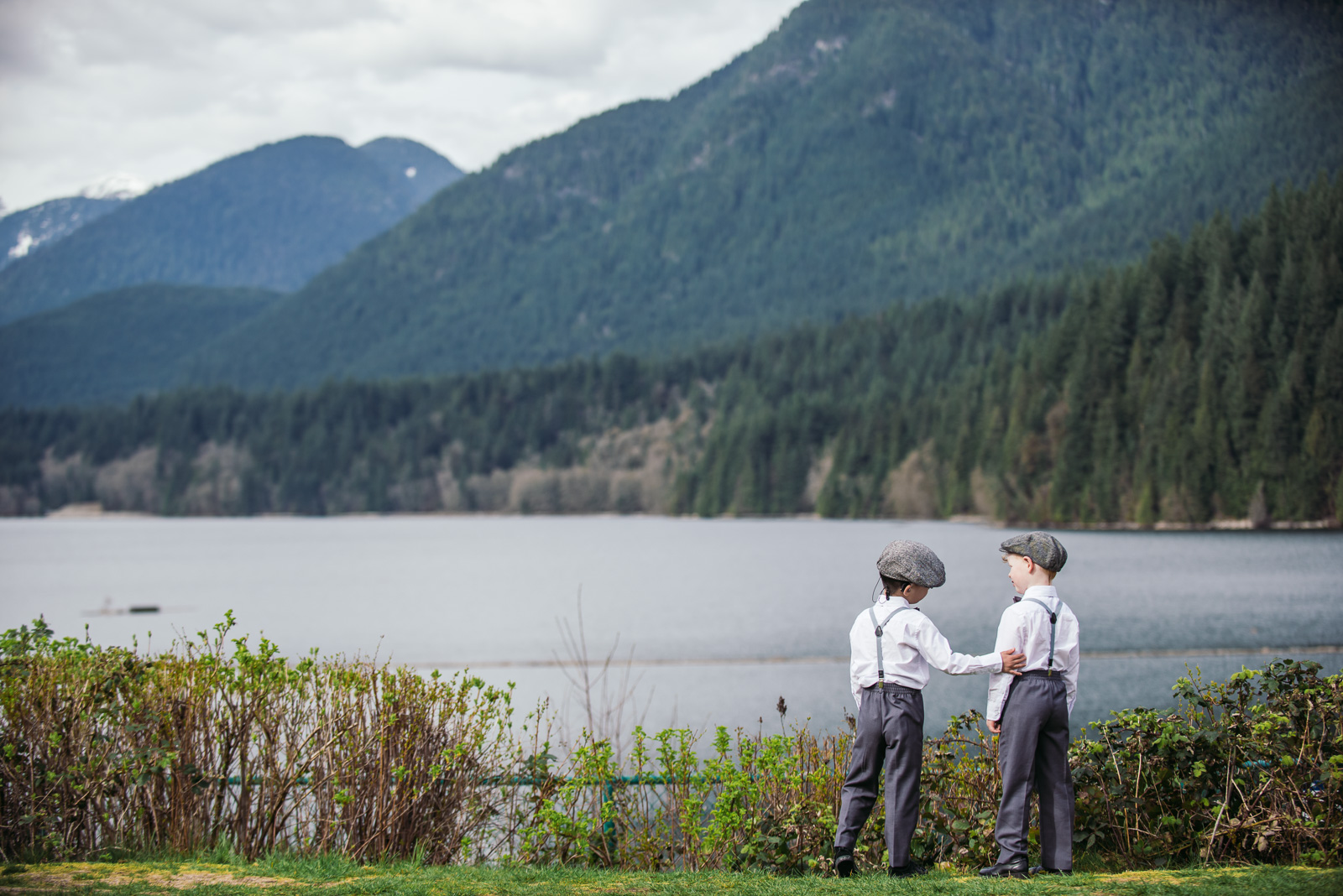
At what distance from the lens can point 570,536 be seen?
120 meters

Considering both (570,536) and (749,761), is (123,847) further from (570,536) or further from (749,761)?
(570,536)

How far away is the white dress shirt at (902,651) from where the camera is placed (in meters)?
7.39

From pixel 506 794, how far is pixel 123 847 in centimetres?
284

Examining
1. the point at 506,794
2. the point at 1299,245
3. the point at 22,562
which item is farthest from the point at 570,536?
the point at 506,794

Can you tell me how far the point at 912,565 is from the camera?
7691 mm

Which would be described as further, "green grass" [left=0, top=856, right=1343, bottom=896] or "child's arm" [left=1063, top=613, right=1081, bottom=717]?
"child's arm" [left=1063, top=613, right=1081, bottom=717]

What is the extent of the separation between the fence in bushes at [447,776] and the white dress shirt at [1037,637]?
39.3 inches

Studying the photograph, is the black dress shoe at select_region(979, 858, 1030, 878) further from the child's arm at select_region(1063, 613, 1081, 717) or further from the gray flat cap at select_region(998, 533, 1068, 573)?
the gray flat cap at select_region(998, 533, 1068, 573)

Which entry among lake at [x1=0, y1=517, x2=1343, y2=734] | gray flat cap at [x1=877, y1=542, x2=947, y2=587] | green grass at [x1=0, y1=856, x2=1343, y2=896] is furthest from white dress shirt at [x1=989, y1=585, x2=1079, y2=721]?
lake at [x1=0, y1=517, x2=1343, y2=734]

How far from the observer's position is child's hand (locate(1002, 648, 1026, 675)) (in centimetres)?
739

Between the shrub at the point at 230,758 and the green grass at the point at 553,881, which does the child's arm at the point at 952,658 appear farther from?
the shrub at the point at 230,758

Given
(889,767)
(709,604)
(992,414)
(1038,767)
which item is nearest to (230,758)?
(889,767)

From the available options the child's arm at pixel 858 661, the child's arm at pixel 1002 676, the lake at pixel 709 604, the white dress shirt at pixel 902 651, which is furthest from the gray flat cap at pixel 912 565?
the lake at pixel 709 604

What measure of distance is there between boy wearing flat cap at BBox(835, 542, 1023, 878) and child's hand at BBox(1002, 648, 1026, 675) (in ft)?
0.04
